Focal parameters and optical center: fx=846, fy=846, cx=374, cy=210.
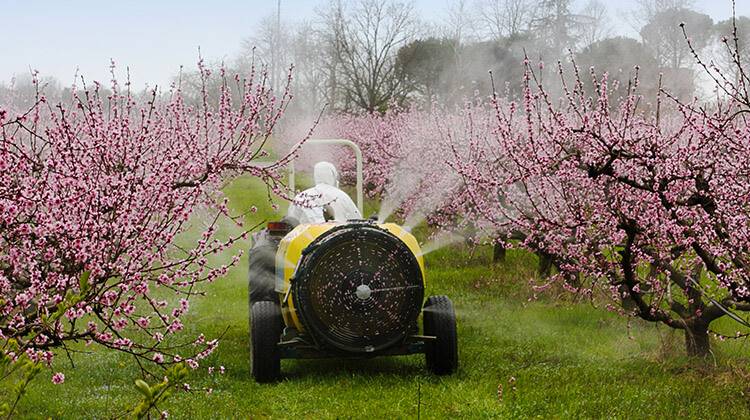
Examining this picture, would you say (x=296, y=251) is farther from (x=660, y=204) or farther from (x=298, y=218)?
(x=660, y=204)

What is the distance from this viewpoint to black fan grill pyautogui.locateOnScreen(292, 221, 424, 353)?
6727 mm

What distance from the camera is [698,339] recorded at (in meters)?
7.58

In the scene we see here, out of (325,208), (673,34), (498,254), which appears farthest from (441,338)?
(673,34)

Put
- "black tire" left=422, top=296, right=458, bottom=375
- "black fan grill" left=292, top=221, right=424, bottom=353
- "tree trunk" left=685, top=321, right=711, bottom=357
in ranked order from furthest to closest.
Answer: "tree trunk" left=685, top=321, right=711, bottom=357
"black tire" left=422, top=296, right=458, bottom=375
"black fan grill" left=292, top=221, right=424, bottom=353

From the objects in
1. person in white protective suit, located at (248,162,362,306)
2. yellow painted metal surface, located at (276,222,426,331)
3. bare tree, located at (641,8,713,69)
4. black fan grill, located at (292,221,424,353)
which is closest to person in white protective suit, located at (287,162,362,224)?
person in white protective suit, located at (248,162,362,306)

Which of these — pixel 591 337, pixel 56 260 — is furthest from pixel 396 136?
pixel 56 260

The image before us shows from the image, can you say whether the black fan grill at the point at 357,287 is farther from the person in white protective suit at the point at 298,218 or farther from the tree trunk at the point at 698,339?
→ the tree trunk at the point at 698,339

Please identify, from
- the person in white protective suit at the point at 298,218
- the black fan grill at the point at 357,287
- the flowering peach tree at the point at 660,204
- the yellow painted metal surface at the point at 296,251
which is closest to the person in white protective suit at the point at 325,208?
the person in white protective suit at the point at 298,218

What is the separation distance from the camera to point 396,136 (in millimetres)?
21703

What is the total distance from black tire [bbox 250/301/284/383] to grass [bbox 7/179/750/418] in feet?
0.42

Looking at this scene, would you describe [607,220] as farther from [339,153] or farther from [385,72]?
[385,72]

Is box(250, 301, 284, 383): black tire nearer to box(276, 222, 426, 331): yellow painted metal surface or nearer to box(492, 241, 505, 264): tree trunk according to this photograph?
box(276, 222, 426, 331): yellow painted metal surface

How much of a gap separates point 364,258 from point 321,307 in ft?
1.71

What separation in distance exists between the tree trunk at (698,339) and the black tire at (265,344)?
363cm
